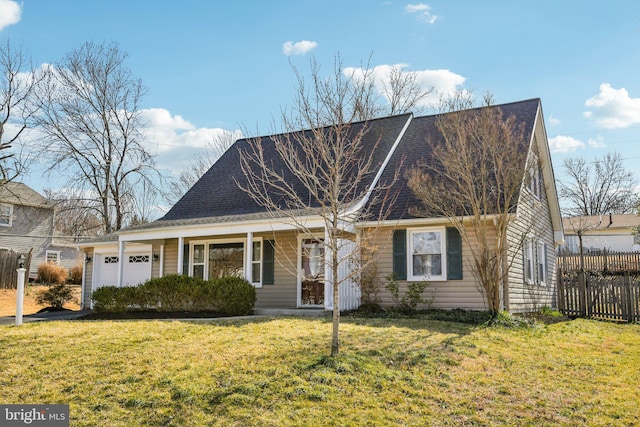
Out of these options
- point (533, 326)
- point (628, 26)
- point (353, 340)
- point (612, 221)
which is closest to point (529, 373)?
point (353, 340)

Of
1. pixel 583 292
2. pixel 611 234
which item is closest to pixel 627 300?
pixel 583 292

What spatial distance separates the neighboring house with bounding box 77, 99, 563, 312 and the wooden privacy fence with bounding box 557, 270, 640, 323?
0.88m

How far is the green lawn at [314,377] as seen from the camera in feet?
19.7

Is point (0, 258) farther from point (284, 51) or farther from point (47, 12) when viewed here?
point (284, 51)

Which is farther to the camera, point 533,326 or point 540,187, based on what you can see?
point 540,187

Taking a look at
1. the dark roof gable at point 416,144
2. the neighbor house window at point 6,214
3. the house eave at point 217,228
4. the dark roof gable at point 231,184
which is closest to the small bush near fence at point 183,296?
the house eave at point 217,228

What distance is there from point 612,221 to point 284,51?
122ft

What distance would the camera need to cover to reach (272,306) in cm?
1586

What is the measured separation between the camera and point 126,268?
19.0 metres

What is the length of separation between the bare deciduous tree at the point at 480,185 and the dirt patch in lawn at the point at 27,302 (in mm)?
14726

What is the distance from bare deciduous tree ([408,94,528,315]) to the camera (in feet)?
40.1

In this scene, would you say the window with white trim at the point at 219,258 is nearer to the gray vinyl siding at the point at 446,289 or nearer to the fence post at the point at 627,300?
the gray vinyl siding at the point at 446,289

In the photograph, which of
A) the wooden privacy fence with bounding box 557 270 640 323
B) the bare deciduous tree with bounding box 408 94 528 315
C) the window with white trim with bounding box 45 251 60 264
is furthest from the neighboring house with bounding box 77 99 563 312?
the window with white trim with bounding box 45 251 60 264

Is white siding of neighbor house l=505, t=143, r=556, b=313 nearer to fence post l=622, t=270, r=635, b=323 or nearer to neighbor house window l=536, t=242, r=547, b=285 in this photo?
neighbor house window l=536, t=242, r=547, b=285
